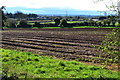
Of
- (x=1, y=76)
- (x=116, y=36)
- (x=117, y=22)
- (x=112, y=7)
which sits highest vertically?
(x=112, y=7)

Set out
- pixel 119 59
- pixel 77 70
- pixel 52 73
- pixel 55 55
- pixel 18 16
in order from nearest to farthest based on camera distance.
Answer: pixel 119 59
pixel 52 73
pixel 77 70
pixel 55 55
pixel 18 16

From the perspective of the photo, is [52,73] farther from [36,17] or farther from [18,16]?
[36,17]

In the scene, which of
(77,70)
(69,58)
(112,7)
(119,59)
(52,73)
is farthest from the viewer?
(69,58)

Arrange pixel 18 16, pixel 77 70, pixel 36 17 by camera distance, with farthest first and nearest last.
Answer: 1. pixel 36 17
2. pixel 18 16
3. pixel 77 70

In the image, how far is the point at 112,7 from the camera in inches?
205


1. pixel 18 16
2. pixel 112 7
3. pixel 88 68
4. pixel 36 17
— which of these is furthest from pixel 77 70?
pixel 36 17

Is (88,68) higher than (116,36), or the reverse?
(116,36)

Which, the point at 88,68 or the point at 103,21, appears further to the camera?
the point at 88,68

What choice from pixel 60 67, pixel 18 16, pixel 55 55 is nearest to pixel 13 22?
pixel 18 16

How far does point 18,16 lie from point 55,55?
78149 millimetres

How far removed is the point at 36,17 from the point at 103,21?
103721 millimetres

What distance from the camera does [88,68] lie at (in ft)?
37.7

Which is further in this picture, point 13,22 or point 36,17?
point 36,17

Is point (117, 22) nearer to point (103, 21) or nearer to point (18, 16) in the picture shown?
point (103, 21)
